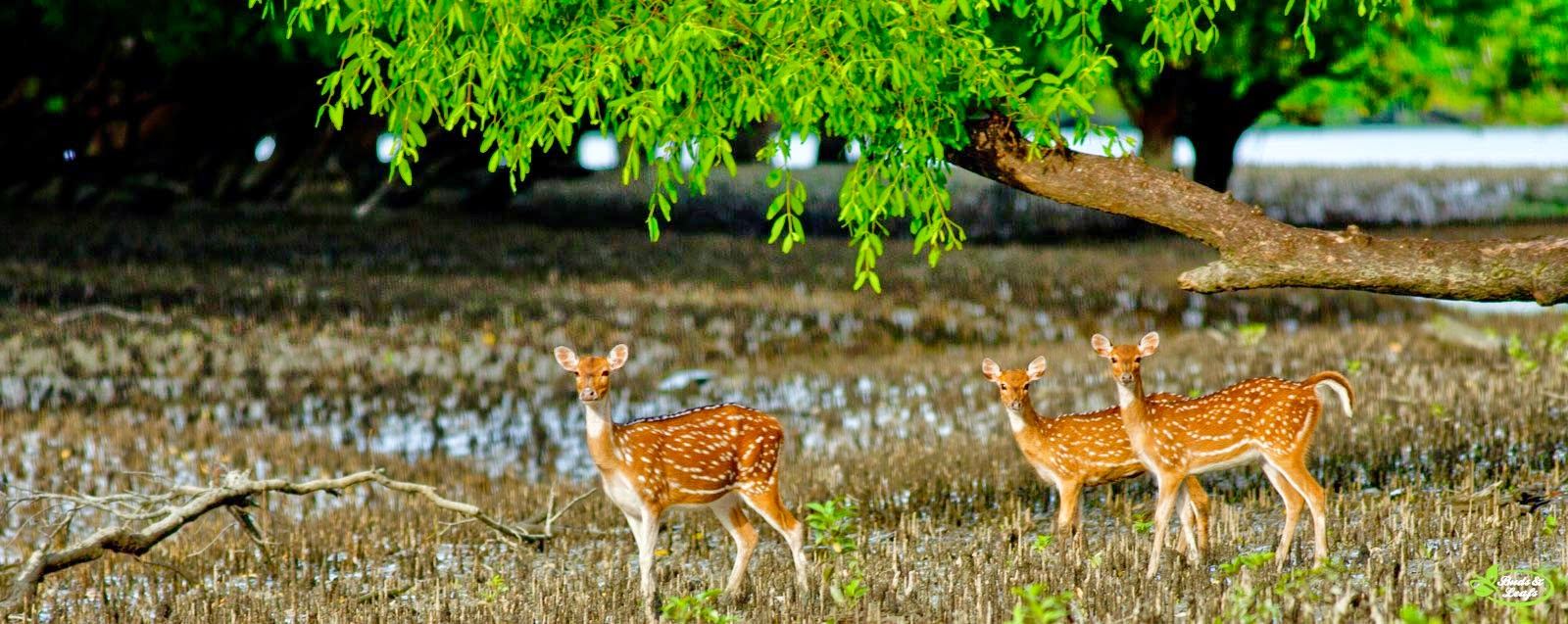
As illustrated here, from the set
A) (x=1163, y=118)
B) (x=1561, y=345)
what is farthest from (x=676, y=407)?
(x=1163, y=118)

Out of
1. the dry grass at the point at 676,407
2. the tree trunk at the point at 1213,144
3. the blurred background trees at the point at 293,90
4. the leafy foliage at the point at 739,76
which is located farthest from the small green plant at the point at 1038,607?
the tree trunk at the point at 1213,144

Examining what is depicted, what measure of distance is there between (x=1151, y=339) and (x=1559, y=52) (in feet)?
92.8

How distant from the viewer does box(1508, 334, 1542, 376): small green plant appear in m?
15.2

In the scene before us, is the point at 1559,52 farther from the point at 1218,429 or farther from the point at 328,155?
the point at 1218,429

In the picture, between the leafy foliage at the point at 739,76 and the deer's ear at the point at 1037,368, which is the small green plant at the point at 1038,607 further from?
the leafy foliage at the point at 739,76

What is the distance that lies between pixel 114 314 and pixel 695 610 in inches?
591

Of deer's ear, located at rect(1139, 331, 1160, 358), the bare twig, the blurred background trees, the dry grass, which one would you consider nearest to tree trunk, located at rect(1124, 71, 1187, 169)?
the blurred background trees

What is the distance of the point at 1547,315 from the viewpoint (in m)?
23.2

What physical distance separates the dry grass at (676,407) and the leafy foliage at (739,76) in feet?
6.55

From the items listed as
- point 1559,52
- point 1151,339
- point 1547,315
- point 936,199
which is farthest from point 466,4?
point 1559,52

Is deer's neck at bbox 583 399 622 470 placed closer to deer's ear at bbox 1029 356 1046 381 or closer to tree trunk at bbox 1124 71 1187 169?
deer's ear at bbox 1029 356 1046 381

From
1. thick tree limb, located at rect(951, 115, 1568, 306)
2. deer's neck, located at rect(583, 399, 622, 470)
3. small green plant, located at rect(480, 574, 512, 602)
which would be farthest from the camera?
small green plant, located at rect(480, 574, 512, 602)

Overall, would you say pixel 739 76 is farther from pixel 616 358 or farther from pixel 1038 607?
pixel 1038 607

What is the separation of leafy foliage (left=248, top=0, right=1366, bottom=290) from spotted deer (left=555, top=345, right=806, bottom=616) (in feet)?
3.02
